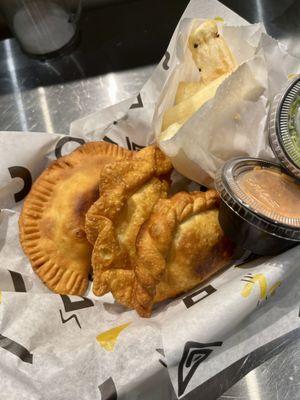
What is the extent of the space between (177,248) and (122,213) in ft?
0.65

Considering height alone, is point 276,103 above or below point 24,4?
above

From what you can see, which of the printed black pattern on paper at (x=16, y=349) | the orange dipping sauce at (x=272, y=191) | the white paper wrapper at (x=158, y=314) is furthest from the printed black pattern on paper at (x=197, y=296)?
the printed black pattern on paper at (x=16, y=349)

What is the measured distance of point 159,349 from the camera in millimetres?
1136

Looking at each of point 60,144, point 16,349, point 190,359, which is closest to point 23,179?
point 60,144

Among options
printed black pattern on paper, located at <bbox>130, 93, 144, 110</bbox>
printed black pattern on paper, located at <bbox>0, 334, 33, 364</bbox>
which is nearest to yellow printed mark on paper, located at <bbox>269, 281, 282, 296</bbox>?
printed black pattern on paper, located at <bbox>0, 334, 33, 364</bbox>

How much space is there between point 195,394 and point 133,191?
606 millimetres

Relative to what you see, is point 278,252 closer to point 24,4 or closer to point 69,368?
point 69,368

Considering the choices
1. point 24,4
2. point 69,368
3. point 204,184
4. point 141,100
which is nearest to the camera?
point 69,368

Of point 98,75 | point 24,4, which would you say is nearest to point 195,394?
point 98,75

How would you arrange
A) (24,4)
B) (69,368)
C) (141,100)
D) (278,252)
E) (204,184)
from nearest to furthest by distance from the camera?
(69,368) < (278,252) < (204,184) < (141,100) < (24,4)

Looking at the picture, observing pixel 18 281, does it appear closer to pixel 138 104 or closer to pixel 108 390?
pixel 108 390

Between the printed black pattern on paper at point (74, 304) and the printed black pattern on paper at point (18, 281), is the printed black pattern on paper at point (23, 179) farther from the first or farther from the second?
the printed black pattern on paper at point (74, 304)

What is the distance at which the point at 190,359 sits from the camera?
3.74 feet

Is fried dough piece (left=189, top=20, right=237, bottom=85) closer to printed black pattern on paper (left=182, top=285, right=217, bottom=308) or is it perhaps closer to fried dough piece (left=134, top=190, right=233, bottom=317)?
fried dough piece (left=134, top=190, right=233, bottom=317)
